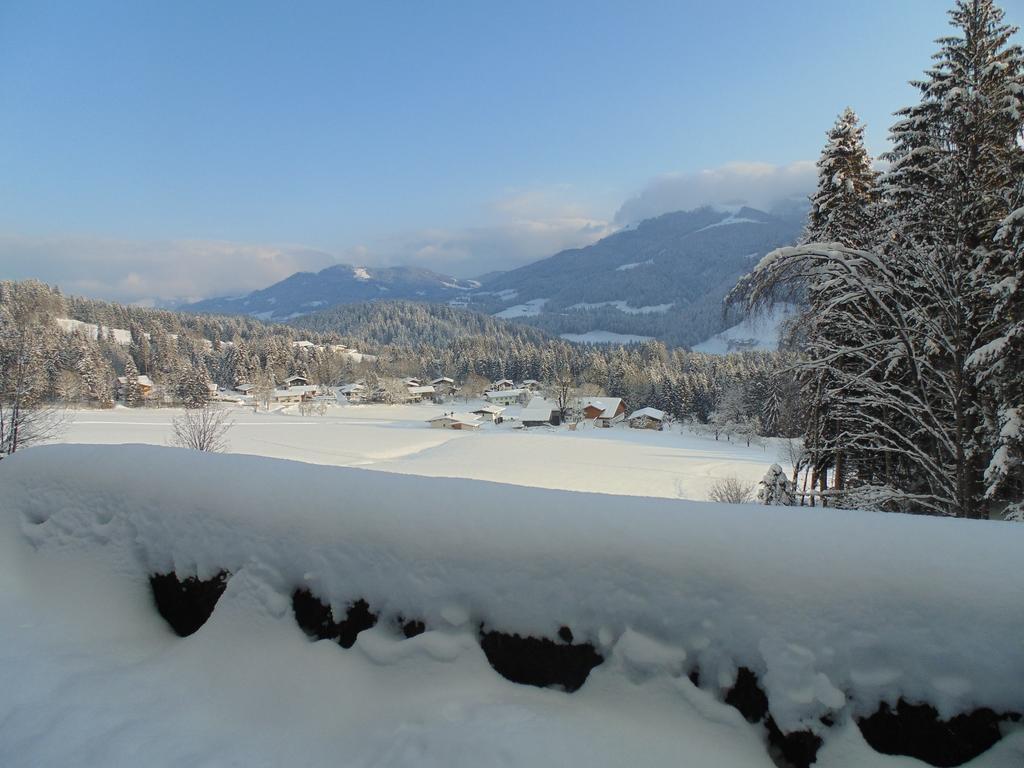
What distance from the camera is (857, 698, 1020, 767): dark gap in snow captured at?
164 centimetres

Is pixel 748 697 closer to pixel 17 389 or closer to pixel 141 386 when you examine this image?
pixel 17 389

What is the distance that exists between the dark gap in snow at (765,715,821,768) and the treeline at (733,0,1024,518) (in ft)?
9.21

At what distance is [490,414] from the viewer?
74.8 meters

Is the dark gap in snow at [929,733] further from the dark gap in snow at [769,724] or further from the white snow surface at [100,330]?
the white snow surface at [100,330]

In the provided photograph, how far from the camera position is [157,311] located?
466 feet

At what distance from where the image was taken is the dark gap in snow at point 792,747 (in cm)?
176

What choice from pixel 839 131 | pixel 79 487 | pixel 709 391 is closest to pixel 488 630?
pixel 79 487

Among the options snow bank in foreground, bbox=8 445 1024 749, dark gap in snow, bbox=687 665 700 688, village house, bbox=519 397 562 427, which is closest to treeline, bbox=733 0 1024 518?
snow bank in foreground, bbox=8 445 1024 749

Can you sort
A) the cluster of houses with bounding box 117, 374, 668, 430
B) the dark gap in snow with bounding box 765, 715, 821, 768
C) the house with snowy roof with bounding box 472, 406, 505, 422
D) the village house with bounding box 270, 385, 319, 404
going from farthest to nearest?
the village house with bounding box 270, 385, 319, 404, the house with snowy roof with bounding box 472, 406, 505, 422, the cluster of houses with bounding box 117, 374, 668, 430, the dark gap in snow with bounding box 765, 715, 821, 768

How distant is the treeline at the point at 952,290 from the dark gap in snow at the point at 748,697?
8.97 feet

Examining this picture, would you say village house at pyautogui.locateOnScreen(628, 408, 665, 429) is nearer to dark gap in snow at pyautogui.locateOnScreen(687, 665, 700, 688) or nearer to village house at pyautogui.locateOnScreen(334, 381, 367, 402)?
village house at pyautogui.locateOnScreen(334, 381, 367, 402)

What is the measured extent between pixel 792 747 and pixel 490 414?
73170 mm

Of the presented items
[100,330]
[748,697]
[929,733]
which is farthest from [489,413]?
[100,330]

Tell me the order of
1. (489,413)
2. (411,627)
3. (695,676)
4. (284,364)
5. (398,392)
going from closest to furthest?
(695,676) → (411,627) → (489,413) → (398,392) → (284,364)
